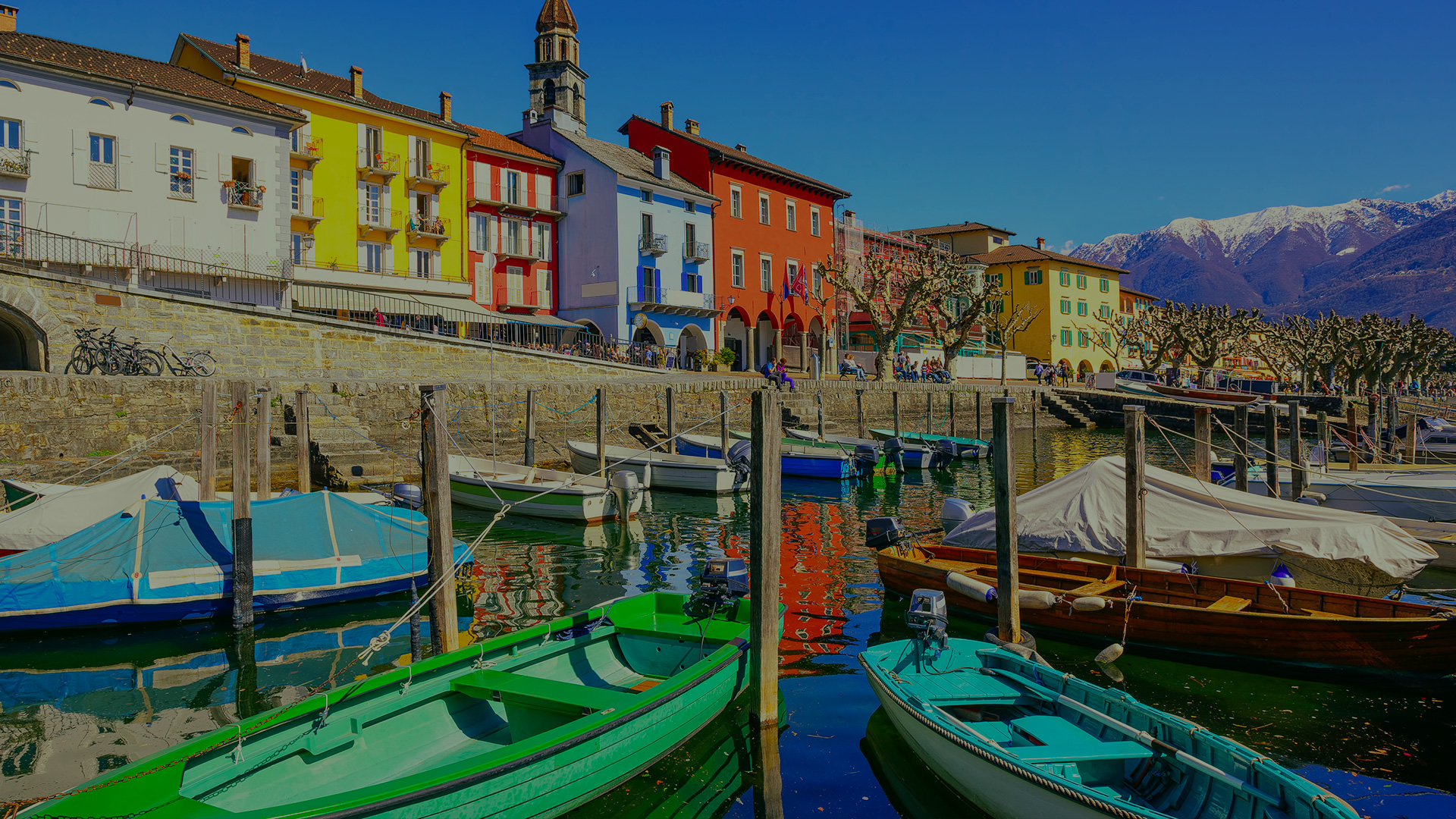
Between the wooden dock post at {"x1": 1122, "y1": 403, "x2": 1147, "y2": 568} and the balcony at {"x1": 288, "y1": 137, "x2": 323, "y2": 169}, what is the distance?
32956mm

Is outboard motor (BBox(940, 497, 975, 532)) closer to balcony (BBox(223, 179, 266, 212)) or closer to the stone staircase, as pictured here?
balcony (BBox(223, 179, 266, 212))

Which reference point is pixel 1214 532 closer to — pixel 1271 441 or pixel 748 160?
pixel 1271 441

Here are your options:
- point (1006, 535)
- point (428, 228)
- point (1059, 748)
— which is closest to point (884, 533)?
point (1006, 535)

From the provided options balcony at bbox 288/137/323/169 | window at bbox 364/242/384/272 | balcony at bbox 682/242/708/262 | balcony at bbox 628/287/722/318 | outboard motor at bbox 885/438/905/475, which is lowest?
outboard motor at bbox 885/438/905/475

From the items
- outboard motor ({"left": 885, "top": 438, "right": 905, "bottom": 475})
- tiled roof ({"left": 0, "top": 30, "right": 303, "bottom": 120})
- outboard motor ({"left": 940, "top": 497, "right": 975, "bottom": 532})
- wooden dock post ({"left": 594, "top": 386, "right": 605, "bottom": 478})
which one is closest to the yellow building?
tiled roof ({"left": 0, "top": 30, "right": 303, "bottom": 120})

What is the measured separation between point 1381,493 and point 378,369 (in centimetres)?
2792

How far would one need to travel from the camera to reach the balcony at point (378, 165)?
119ft

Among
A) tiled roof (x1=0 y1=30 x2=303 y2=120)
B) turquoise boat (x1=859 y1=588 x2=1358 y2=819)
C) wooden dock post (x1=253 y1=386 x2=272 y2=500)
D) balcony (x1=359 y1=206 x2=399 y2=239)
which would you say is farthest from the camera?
balcony (x1=359 y1=206 x2=399 y2=239)

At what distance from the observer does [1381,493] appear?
17.0 metres

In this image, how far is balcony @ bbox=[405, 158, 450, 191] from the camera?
37531 millimetres

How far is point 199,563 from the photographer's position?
11328 mm

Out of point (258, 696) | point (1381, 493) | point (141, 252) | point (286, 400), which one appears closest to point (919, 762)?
point (258, 696)

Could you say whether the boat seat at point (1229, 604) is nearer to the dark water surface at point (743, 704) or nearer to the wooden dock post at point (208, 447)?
the dark water surface at point (743, 704)

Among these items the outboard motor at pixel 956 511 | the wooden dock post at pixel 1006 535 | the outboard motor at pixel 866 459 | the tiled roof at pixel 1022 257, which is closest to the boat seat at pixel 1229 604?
the wooden dock post at pixel 1006 535
